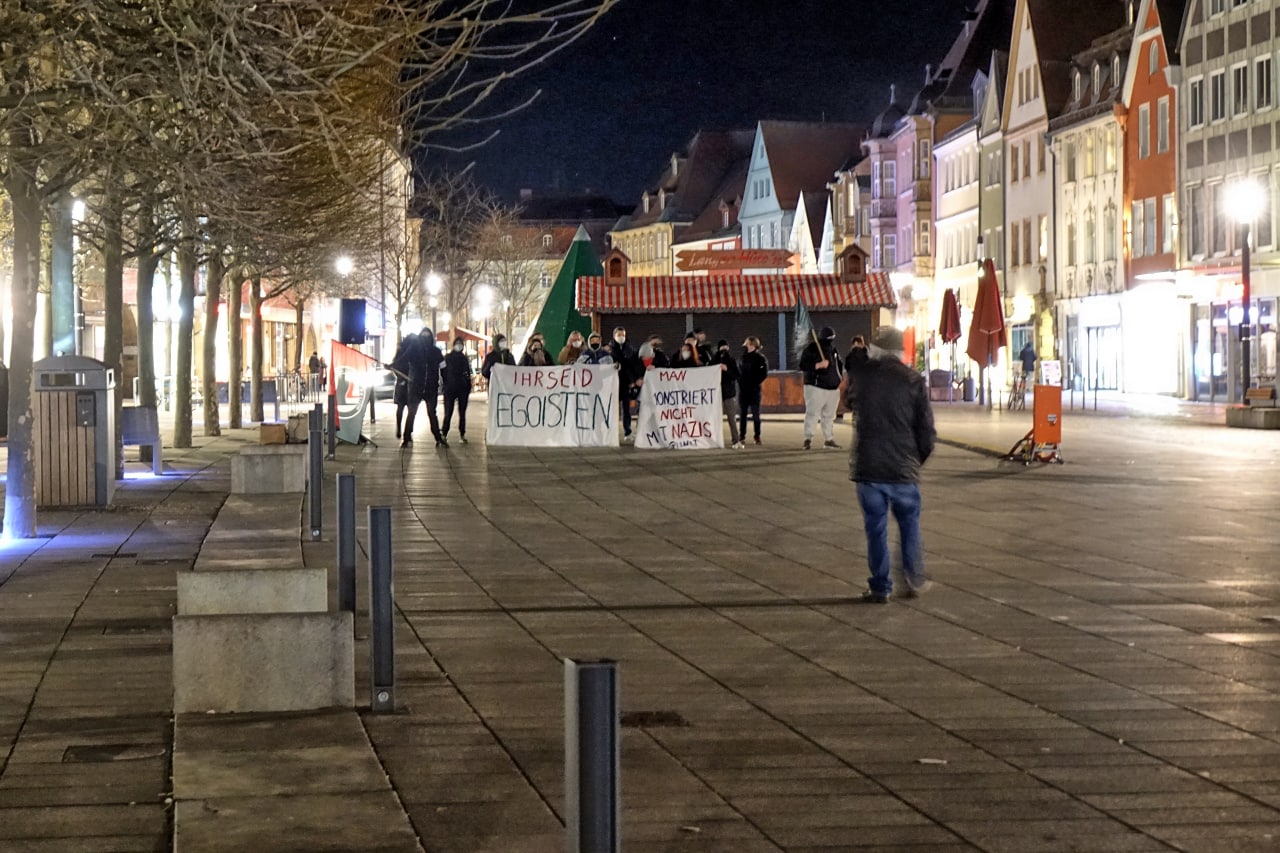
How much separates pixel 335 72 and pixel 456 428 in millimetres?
26819

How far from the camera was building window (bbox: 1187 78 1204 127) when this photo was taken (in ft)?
197

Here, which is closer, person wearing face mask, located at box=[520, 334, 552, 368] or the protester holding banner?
the protester holding banner

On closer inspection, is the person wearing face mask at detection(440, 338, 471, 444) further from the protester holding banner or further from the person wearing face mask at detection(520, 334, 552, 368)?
the protester holding banner

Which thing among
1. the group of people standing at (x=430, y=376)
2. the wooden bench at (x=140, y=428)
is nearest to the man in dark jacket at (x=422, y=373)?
the group of people standing at (x=430, y=376)

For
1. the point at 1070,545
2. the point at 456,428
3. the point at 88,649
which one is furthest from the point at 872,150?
the point at 88,649

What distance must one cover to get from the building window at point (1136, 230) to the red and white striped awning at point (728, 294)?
71.2ft

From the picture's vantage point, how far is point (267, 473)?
830 inches

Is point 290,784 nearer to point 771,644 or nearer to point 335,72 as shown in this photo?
point 771,644

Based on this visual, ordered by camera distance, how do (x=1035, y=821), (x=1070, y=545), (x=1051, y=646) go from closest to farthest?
(x=1035, y=821)
(x=1051, y=646)
(x=1070, y=545)

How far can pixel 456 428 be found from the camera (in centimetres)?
3981

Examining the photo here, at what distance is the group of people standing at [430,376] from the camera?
32375 mm

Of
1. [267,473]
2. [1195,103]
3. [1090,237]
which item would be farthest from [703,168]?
[267,473]

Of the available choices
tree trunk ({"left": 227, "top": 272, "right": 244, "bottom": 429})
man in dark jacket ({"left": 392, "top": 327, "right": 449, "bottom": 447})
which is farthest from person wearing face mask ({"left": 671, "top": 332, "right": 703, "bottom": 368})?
tree trunk ({"left": 227, "top": 272, "right": 244, "bottom": 429})

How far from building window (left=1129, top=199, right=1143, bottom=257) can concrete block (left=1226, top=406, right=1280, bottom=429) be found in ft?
91.0
